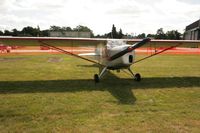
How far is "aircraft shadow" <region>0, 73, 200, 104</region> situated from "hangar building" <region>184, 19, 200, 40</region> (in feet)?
246

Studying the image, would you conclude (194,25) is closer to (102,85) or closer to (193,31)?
(193,31)

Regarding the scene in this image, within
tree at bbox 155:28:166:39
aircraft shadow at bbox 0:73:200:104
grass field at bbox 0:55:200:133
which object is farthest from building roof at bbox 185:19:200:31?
grass field at bbox 0:55:200:133

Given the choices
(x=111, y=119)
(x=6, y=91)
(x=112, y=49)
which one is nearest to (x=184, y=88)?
(x=112, y=49)

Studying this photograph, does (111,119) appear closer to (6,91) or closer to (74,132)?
(74,132)

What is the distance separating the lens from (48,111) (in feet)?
21.8

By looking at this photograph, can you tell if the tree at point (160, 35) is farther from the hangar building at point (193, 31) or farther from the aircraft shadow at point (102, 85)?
the aircraft shadow at point (102, 85)

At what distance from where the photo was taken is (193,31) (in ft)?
285

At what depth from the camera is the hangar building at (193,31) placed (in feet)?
266

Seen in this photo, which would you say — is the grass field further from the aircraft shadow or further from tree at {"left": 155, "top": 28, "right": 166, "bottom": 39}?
tree at {"left": 155, "top": 28, "right": 166, "bottom": 39}

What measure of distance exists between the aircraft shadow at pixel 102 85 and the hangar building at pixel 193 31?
7510 cm

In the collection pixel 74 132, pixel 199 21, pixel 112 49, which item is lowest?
pixel 74 132

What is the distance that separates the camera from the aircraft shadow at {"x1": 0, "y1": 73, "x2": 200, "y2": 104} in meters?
9.03

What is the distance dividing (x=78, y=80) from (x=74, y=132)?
6.32 meters

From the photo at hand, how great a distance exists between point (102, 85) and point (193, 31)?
275ft
